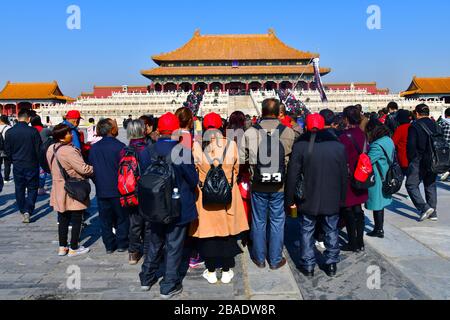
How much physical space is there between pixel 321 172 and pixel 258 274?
123 cm

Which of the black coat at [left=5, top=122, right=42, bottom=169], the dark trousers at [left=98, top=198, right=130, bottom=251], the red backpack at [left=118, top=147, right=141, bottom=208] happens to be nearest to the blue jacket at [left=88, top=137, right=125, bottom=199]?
the dark trousers at [left=98, top=198, right=130, bottom=251]

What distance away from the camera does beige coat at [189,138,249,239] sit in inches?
131

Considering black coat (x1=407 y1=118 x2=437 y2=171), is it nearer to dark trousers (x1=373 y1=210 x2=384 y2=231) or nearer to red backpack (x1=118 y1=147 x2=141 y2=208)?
dark trousers (x1=373 y1=210 x2=384 y2=231)

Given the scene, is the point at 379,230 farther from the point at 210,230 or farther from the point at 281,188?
the point at 210,230

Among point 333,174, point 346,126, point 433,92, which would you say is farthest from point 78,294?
point 433,92

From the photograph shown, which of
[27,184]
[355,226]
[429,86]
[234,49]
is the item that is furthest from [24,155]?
[429,86]

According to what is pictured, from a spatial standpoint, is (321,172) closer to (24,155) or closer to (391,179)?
(391,179)

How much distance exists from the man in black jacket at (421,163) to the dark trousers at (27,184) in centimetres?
596

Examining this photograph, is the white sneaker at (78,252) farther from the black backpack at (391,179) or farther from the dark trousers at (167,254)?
the black backpack at (391,179)

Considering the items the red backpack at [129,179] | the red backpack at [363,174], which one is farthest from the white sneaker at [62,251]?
the red backpack at [363,174]

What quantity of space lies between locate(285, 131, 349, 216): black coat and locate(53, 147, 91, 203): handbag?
240 cm

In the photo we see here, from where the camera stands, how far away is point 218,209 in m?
3.45

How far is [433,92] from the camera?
4500cm

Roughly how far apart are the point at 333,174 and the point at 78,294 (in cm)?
266
